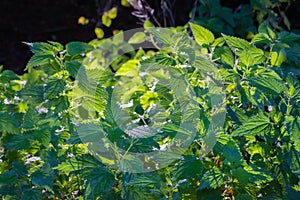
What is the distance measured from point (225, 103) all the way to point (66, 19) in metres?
3.53

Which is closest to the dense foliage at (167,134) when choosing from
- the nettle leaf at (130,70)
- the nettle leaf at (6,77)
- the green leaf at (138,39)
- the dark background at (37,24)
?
the nettle leaf at (6,77)

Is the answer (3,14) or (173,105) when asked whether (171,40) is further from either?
(3,14)

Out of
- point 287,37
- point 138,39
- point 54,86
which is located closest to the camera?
point 54,86

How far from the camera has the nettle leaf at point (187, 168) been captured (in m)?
1.34

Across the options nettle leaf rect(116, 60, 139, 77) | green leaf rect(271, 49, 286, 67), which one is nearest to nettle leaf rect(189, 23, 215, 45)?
green leaf rect(271, 49, 286, 67)

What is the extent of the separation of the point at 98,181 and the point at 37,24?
381 cm

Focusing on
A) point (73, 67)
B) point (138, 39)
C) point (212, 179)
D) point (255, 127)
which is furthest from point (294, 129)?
point (138, 39)

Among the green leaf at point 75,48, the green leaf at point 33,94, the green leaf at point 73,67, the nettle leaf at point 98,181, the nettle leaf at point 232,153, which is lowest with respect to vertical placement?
the nettle leaf at point 232,153

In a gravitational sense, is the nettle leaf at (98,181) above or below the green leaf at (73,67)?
below

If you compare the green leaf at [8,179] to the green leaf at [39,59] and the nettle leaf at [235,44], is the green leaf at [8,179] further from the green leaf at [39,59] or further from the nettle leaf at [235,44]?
the nettle leaf at [235,44]

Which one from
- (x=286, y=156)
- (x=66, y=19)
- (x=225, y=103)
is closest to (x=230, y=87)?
(x=225, y=103)

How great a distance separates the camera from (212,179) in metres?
1.35

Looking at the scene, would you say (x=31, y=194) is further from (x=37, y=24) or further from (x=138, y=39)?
(x=37, y=24)

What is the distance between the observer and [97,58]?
3.08 meters
